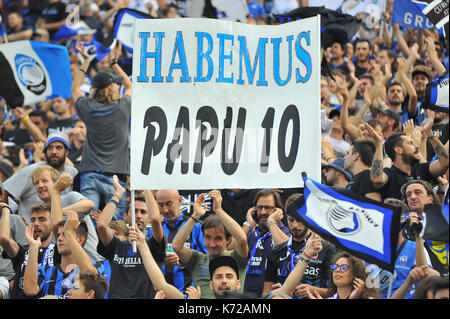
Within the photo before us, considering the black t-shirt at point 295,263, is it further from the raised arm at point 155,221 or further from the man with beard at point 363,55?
the man with beard at point 363,55

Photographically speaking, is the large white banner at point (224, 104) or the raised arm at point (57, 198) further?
the raised arm at point (57, 198)

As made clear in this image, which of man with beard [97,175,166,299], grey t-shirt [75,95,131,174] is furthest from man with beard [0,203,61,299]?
grey t-shirt [75,95,131,174]

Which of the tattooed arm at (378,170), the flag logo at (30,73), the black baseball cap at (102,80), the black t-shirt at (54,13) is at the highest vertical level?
the black t-shirt at (54,13)

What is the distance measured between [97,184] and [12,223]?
3.98 feet

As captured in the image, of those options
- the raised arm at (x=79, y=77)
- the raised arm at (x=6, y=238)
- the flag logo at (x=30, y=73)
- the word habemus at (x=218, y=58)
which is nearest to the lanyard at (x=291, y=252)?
the word habemus at (x=218, y=58)

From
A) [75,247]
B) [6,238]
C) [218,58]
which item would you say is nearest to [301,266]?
A: [218,58]

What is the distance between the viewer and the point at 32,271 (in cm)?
788

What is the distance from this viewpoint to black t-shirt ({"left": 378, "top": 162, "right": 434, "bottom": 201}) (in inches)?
317

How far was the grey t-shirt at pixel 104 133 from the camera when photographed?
385 inches

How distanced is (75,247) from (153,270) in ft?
2.87

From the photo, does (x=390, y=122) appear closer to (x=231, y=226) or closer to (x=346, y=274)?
(x=231, y=226)

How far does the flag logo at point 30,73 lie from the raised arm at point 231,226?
438cm
